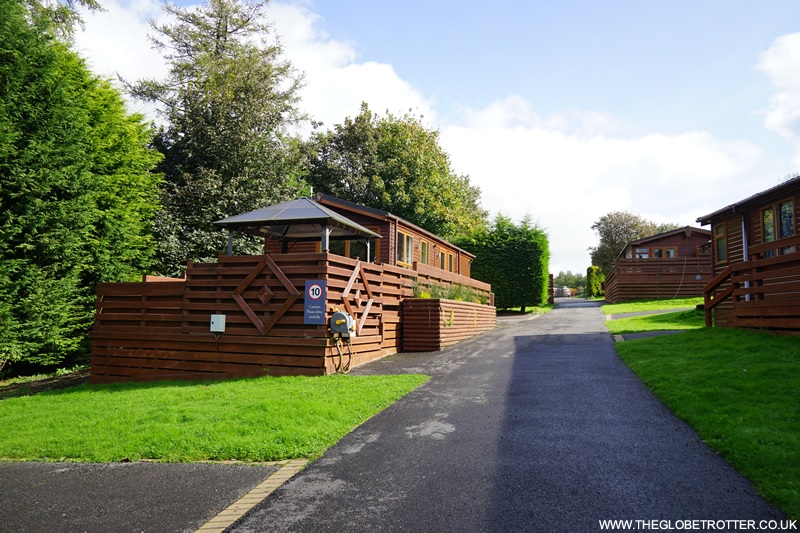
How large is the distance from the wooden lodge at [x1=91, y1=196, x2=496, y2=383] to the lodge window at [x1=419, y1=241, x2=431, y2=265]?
6876 millimetres

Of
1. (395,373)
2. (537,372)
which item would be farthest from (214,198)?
(537,372)

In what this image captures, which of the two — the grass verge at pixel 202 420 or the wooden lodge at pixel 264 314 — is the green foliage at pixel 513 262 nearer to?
the wooden lodge at pixel 264 314

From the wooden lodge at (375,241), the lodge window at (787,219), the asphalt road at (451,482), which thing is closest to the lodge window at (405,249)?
the wooden lodge at (375,241)

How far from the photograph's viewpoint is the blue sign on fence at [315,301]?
1103cm

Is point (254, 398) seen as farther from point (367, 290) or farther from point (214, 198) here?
point (214, 198)

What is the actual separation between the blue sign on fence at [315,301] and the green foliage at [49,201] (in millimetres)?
7788

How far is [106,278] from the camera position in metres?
16.5

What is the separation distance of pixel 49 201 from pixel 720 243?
23677 millimetres

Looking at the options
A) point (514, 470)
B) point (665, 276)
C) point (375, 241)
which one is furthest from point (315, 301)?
point (665, 276)

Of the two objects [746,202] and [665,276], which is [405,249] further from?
[665,276]

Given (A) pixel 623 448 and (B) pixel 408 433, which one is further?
(B) pixel 408 433

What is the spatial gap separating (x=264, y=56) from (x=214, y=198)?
11.2m

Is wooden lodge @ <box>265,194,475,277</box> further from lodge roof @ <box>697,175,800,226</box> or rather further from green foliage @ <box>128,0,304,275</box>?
lodge roof @ <box>697,175,800,226</box>

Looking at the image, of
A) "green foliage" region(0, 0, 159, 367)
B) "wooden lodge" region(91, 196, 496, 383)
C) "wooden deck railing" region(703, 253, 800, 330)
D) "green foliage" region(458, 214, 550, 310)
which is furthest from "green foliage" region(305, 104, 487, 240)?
"wooden deck railing" region(703, 253, 800, 330)
